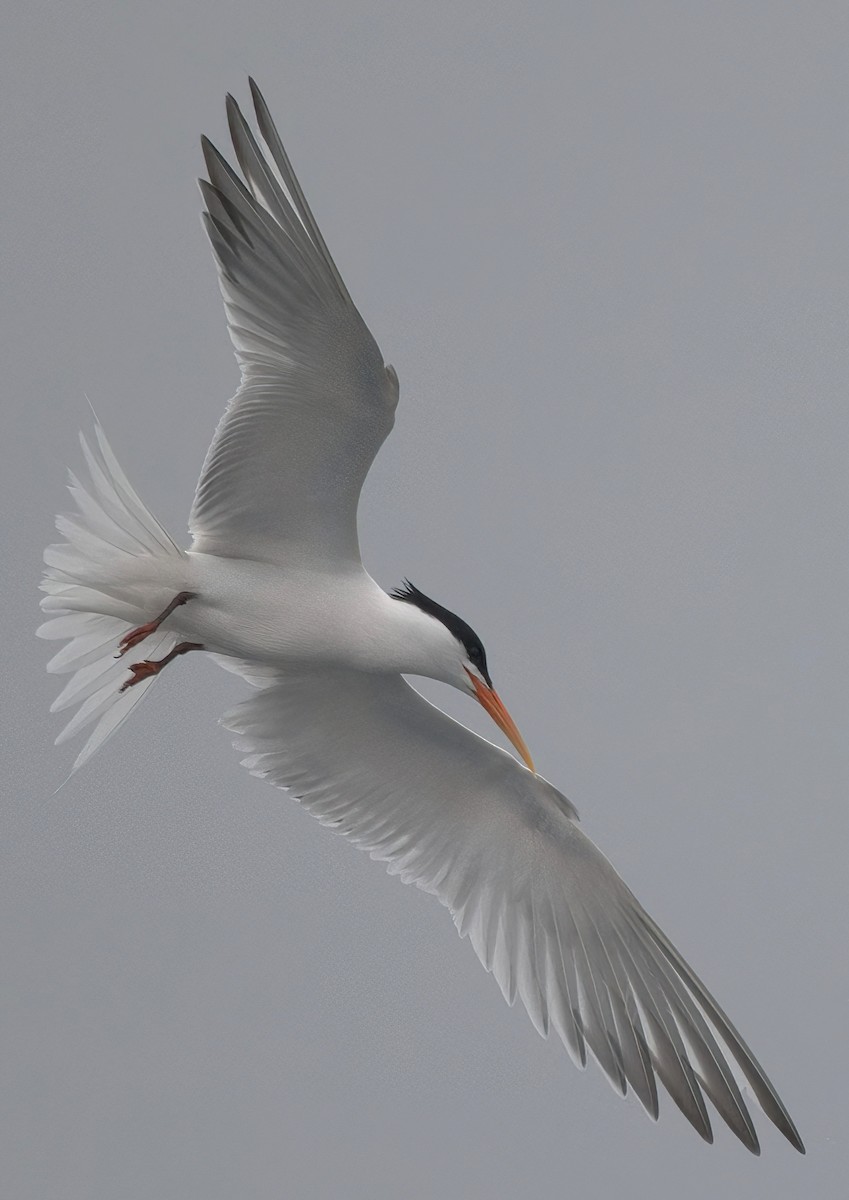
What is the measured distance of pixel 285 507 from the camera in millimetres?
3031

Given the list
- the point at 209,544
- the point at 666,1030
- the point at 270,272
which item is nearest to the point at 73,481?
the point at 209,544

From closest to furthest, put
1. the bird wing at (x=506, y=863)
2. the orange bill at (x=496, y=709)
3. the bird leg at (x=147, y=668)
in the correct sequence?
the bird leg at (x=147, y=668), the orange bill at (x=496, y=709), the bird wing at (x=506, y=863)

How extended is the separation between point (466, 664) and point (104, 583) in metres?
0.74

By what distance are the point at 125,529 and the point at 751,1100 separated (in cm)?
175

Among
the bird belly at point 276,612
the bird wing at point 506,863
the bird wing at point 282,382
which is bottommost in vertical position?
the bird wing at point 506,863

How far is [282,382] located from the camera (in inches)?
112

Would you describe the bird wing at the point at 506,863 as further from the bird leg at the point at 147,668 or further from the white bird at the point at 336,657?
the bird leg at the point at 147,668

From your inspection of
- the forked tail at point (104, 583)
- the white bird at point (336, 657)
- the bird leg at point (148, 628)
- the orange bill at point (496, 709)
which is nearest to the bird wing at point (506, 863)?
the white bird at point (336, 657)

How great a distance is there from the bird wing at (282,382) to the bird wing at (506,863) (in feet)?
1.37

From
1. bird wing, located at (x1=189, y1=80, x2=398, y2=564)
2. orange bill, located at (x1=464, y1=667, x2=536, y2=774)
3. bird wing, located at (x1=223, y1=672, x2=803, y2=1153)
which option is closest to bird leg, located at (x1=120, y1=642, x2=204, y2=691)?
bird wing, located at (x1=189, y1=80, x2=398, y2=564)

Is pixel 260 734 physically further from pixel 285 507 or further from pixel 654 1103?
pixel 654 1103

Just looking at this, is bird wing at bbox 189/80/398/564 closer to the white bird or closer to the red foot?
the white bird

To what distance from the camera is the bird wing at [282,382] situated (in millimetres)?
2723

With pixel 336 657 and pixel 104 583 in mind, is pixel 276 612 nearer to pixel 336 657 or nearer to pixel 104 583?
pixel 336 657
